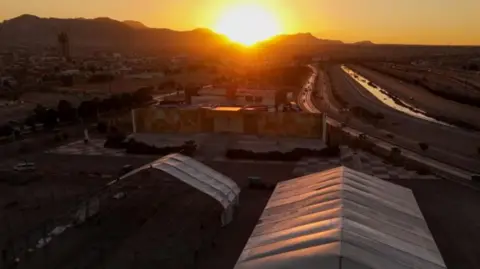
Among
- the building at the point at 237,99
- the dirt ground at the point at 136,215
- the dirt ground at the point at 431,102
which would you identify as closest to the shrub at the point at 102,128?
the dirt ground at the point at 136,215

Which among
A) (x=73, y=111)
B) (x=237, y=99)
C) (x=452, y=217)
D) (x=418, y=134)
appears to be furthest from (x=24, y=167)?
(x=418, y=134)

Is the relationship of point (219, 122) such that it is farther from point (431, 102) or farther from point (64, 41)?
point (64, 41)

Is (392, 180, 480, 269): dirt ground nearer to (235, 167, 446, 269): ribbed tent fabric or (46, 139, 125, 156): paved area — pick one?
(235, 167, 446, 269): ribbed tent fabric

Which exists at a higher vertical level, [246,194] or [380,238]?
[380,238]

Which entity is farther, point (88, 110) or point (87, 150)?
point (88, 110)

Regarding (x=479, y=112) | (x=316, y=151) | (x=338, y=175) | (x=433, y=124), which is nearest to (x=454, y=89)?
(x=479, y=112)

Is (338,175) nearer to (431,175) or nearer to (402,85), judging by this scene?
(431,175)

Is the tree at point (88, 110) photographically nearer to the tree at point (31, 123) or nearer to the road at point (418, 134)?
the tree at point (31, 123)
